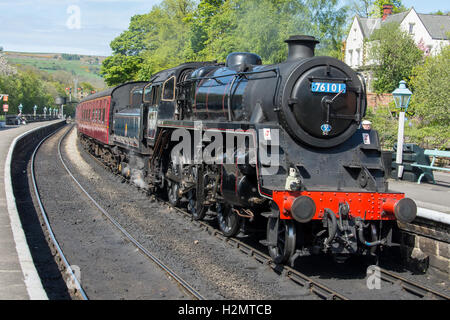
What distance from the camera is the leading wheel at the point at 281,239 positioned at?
23.0 feet

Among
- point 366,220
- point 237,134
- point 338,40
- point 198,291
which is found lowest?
point 198,291

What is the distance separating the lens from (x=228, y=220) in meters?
9.27

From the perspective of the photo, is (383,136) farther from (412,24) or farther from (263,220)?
(412,24)

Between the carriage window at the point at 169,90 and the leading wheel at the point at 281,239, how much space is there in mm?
5550

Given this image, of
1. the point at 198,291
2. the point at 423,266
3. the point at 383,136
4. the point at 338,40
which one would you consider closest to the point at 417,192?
the point at 423,266

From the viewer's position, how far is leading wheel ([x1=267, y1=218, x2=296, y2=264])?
7000 mm

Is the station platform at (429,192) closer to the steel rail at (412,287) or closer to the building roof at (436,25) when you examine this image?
the steel rail at (412,287)

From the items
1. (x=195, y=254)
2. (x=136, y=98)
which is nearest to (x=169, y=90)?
(x=195, y=254)

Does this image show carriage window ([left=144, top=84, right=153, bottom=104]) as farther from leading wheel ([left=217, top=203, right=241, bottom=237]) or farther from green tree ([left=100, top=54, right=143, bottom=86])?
green tree ([left=100, top=54, right=143, bottom=86])

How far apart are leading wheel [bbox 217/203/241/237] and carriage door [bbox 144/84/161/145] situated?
12.5 ft

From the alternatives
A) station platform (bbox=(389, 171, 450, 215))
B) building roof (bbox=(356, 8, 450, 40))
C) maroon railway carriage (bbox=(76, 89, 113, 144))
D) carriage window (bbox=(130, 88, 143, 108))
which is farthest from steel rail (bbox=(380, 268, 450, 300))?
building roof (bbox=(356, 8, 450, 40))

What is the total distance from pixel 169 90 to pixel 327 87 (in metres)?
5.53
